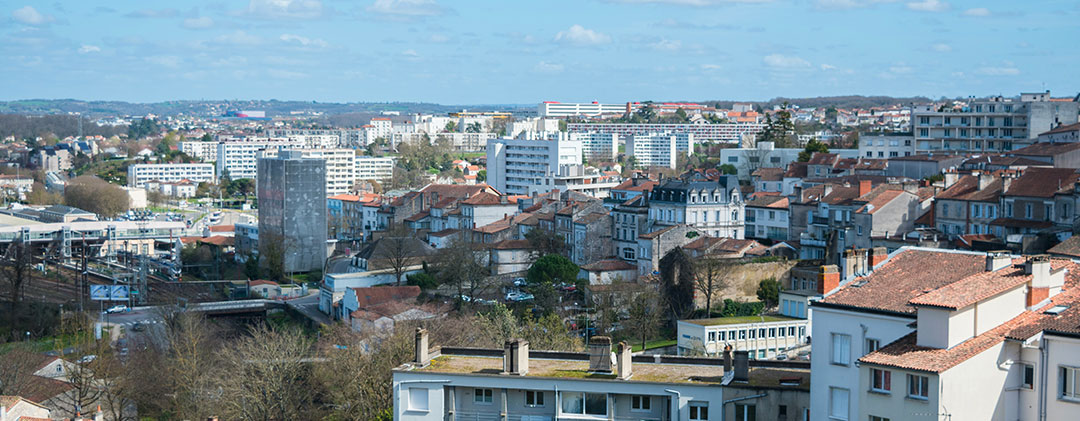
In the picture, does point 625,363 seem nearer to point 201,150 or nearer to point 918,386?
point 918,386

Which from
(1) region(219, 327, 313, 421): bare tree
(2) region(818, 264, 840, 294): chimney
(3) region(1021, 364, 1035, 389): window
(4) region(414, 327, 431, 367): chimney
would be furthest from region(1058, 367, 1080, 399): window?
(1) region(219, 327, 313, 421): bare tree

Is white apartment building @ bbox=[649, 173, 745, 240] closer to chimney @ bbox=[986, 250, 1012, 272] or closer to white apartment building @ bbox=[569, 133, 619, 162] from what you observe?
chimney @ bbox=[986, 250, 1012, 272]

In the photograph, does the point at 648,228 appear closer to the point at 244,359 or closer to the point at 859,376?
the point at 244,359

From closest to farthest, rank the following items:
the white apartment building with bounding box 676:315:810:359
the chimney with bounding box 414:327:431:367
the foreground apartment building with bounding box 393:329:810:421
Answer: the foreground apartment building with bounding box 393:329:810:421 < the chimney with bounding box 414:327:431:367 < the white apartment building with bounding box 676:315:810:359

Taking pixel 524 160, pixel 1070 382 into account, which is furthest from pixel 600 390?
pixel 524 160

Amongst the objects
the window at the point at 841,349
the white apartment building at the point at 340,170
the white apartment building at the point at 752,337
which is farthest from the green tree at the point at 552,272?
the white apartment building at the point at 340,170

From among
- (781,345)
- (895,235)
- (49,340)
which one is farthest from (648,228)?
(49,340)

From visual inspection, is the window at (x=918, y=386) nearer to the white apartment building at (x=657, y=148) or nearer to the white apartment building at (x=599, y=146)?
the white apartment building at (x=657, y=148)
